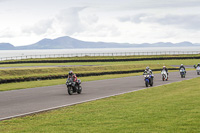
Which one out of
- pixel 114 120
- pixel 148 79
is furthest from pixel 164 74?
pixel 114 120

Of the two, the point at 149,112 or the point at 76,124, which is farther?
the point at 149,112

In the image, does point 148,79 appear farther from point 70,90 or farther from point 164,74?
point 70,90

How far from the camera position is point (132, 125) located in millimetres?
11273

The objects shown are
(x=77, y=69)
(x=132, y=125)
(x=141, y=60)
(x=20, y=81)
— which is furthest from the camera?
(x=141, y=60)

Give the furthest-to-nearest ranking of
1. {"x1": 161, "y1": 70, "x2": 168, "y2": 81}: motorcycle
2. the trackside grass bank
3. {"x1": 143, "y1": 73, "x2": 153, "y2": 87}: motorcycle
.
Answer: {"x1": 161, "y1": 70, "x2": 168, "y2": 81}: motorcycle → {"x1": 143, "y1": 73, "x2": 153, "y2": 87}: motorcycle → the trackside grass bank

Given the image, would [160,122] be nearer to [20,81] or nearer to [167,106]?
[167,106]

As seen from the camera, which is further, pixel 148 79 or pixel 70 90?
pixel 148 79

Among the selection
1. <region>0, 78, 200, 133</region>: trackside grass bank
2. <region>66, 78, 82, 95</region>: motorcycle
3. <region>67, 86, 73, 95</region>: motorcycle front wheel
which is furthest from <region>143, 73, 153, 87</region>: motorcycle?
<region>0, 78, 200, 133</region>: trackside grass bank

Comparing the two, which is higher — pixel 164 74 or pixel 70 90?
pixel 164 74

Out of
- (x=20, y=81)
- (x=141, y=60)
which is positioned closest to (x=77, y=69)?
(x=20, y=81)

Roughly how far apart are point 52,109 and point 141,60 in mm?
76631

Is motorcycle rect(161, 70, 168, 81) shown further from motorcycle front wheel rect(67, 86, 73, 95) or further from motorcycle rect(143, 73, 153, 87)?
motorcycle front wheel rect(67, 86, 73, 95)

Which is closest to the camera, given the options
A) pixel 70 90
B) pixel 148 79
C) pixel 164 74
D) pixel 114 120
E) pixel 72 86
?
pixel 114 120

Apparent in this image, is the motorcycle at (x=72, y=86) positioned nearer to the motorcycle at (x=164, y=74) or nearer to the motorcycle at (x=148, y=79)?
the motorcycle at (x=148, y=79)
